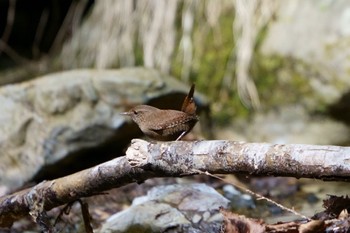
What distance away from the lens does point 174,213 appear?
269 centimetres

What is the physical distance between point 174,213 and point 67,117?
4.40ft

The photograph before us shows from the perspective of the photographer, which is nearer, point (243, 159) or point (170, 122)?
point (243, 159)

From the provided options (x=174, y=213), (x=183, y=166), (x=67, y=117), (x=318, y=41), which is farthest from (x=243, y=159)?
(x=318, y=41)

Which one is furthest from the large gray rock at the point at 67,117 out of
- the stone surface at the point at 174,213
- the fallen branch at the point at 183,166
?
the fallen branch at the point at 183,166

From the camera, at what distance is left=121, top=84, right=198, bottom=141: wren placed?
8.12ft

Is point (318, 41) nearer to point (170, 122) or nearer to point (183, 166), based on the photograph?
point (170, 122)

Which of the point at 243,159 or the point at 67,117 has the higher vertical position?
the point at 243,159

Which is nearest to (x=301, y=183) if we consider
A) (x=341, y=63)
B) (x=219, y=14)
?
(x=341, y=63)

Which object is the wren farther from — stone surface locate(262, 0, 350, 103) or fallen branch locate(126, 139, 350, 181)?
stone surface locate(262, 0, 350, 103)

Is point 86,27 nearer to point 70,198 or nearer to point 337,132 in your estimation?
point 337,132

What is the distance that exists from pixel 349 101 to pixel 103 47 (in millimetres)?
2060

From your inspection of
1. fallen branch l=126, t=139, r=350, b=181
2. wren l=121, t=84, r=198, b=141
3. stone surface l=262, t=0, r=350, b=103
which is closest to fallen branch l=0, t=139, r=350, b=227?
fallen branch l=126, t=139, r=350, b=181

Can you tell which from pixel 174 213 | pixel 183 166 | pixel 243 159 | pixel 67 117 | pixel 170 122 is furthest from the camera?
pixel 67 117

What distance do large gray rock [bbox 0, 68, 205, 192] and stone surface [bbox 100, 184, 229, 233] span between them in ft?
2.63
